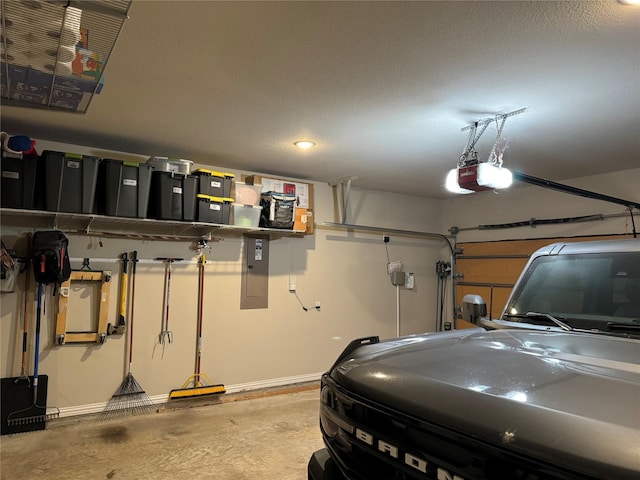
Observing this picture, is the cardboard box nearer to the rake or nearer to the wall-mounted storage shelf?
the wall-mounted storage shelf

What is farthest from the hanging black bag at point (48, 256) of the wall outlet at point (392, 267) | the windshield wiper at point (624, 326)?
the wall outlet at point (392, 267)

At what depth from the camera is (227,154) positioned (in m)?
4.36

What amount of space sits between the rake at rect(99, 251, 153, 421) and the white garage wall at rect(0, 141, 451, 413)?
61 mm

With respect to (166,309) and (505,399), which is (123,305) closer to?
(166,309)

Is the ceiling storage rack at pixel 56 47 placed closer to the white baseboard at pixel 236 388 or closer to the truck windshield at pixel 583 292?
the truck windshield at pixel 583 292

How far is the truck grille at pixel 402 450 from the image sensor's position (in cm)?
97

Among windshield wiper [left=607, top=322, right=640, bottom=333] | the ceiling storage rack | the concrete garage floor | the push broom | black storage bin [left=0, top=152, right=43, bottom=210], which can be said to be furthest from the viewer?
the push broom

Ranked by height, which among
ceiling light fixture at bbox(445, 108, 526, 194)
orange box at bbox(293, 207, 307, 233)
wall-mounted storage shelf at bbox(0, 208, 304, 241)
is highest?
ceiling light fixture at bbox(445, 108, 526, 194)

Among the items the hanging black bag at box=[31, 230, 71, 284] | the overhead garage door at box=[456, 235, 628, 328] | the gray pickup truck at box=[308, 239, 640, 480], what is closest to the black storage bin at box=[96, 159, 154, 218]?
the hanging black bag at box=[31, 230, 71, 284]

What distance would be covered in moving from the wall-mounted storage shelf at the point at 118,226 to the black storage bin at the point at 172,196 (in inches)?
3.2

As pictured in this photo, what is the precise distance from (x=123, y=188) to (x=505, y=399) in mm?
3647

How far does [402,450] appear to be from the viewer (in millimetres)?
1229

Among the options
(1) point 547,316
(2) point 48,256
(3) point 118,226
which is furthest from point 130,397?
(1) point 547,316

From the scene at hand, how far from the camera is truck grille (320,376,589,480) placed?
0.97 meters
